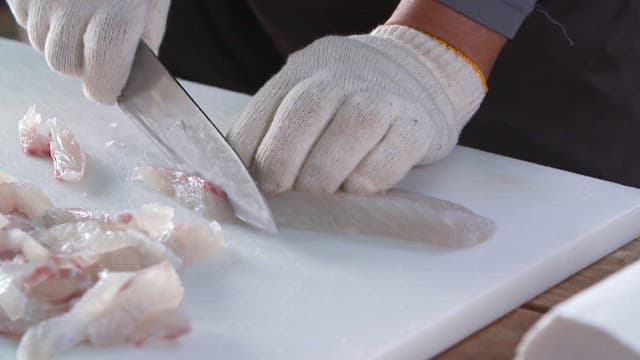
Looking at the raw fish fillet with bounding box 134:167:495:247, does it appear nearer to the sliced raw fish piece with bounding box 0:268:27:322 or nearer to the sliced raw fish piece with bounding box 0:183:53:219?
the sliced raw fish piece with bounding box 0:183:53:219

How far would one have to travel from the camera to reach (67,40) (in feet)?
4.43

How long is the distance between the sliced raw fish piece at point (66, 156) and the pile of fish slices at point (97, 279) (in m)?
0.17

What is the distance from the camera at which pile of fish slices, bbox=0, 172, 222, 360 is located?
972 millimetres

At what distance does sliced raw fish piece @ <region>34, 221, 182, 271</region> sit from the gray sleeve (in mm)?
557

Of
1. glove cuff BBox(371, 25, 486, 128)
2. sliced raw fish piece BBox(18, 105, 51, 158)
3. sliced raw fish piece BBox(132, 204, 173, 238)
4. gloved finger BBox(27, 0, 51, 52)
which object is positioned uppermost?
glove cuff BBox(371, 25, 486, 128)

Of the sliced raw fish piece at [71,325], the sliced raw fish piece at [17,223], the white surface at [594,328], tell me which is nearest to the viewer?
the white surface at [594,328]

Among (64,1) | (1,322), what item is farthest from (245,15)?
(1,322)

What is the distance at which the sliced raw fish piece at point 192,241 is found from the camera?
1116mm

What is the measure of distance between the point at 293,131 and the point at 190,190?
152 millimetres

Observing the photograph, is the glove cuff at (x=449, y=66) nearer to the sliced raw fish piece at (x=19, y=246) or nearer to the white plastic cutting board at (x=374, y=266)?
the white plastic cutting board at (x=374, y=266)

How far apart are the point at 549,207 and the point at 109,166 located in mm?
569

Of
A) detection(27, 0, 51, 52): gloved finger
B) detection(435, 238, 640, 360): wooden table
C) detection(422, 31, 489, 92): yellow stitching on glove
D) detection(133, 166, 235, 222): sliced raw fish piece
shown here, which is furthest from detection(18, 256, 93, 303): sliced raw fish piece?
detection(422, 31, 489, 92): yellow stitching on glove

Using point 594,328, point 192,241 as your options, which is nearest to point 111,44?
point 192,241

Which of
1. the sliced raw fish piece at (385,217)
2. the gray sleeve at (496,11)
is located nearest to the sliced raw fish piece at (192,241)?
the sliced raw fish piece at (385,217)
